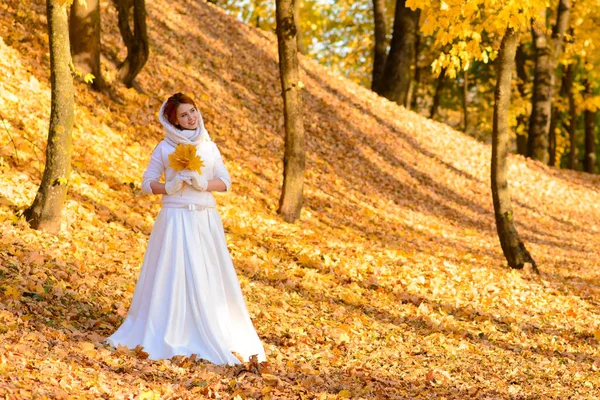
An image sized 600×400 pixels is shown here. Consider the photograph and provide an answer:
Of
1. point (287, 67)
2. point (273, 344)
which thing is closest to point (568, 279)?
point (287, 67)

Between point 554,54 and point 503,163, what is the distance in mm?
13774

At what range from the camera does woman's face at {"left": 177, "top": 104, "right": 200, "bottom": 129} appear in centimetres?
635

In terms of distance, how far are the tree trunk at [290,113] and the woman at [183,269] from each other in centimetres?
647

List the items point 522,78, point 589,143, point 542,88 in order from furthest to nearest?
point 522,78, point 589,143, point 542,88

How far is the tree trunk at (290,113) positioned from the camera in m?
12.7

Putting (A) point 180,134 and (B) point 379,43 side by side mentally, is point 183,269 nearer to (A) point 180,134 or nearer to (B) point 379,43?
(A) point 180,134

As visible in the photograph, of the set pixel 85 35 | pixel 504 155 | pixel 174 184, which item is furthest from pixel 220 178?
pixel 85 35

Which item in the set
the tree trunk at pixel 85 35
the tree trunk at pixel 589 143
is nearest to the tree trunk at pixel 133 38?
the tree trunk at pixel 85 35

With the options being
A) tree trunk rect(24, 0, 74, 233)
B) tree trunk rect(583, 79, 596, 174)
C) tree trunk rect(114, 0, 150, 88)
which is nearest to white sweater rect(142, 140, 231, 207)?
tree trunk rect(24, 0, 74, 233)

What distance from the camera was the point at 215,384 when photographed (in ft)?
19.0

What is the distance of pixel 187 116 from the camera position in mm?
6371

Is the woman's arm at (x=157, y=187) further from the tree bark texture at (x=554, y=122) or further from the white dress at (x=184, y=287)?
the tree bark texture at (x=554, y=122)

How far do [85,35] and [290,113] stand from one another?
3770mm

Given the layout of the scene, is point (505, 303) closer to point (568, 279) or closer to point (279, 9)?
point (568, 279)
